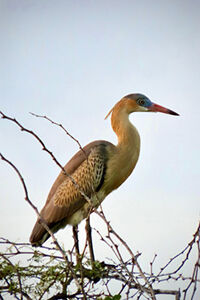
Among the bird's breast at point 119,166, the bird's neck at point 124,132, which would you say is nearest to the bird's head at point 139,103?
the bird's neck at point 124,132

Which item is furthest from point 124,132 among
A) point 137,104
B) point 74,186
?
point 74,186

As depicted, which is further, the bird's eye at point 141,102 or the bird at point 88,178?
the bird's eye at point 141,102

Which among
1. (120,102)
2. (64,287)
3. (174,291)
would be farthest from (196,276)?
(120,102)

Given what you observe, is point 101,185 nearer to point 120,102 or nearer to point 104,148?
point 104,148

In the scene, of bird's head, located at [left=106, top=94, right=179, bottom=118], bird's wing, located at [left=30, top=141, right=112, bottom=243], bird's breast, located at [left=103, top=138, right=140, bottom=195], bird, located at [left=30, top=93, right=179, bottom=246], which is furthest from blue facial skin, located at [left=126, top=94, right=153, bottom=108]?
bird's wing, located at [left=30, top=141, right=112, bottom=243]

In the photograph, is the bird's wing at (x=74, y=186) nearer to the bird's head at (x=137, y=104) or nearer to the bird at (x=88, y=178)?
the bird at (x=88, y=178)

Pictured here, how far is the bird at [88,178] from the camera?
4238 millimetres

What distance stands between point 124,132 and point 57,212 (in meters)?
1.11

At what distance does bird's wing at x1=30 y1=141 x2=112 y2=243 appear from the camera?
425 cm

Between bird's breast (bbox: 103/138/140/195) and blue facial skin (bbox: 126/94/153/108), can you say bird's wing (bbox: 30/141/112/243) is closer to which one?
bird's breast (bbox: 103/138/140/195)

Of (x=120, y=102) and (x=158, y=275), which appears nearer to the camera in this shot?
(x=158, y=275)

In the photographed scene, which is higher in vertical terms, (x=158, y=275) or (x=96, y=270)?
(x=96, y=270)

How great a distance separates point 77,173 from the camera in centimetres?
442

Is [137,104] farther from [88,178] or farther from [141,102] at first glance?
[88,178]
